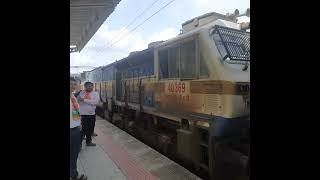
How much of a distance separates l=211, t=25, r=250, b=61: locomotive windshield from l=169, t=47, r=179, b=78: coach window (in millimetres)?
1063

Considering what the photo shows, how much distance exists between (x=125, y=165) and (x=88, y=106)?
2.38 meters

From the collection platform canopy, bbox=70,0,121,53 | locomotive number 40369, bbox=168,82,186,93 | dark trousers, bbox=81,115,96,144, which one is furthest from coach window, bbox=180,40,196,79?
dark trousers, bbox=81,115,96,144

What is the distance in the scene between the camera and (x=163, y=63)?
809 centimetres

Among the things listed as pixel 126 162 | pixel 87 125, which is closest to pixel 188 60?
pixel 126 162

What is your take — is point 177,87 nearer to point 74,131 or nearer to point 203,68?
point 203,68

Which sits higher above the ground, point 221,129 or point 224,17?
point 224,17

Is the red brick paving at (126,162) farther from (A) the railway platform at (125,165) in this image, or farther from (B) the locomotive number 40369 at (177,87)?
(B) the locomotive number 40369 at (177,87)

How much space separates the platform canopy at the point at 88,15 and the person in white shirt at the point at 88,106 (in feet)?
5.27

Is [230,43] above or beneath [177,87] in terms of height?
above

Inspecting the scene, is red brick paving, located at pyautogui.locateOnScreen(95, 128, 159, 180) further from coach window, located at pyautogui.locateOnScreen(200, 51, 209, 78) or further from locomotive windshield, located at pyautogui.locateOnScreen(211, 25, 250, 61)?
locomotive windshield, located at pyautogui.locateOnScreen(211, 25, 250, 61)
